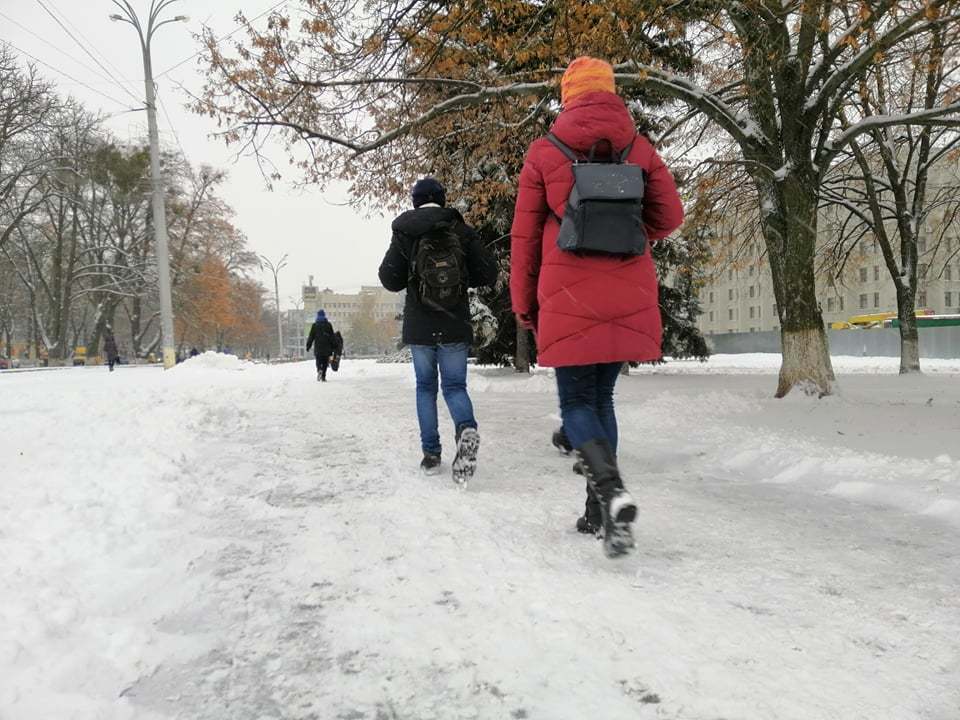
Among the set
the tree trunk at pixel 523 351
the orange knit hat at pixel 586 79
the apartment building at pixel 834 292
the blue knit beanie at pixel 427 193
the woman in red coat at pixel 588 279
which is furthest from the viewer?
the tree trunk at pixel 523 351

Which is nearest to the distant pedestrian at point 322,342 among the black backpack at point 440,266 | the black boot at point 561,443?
the black boot at point 561,443

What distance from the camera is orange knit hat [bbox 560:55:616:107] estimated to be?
2910 millimetres

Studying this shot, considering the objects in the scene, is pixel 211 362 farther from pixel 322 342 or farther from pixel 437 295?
pixel 437 295

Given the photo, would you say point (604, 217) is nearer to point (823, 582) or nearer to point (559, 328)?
point (559, 328)

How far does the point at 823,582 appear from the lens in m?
2.43

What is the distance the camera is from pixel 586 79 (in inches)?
115

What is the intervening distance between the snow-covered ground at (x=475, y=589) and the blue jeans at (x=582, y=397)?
507 mm

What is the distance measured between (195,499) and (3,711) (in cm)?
227

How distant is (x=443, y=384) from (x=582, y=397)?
1.65 metres

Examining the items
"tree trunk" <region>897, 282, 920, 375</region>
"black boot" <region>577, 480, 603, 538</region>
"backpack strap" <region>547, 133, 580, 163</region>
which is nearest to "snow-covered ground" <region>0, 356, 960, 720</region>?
"black boot" <region>577, 480, 603, 538</region>

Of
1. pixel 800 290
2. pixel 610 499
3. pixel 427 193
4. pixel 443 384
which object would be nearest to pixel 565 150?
pixel 610 499

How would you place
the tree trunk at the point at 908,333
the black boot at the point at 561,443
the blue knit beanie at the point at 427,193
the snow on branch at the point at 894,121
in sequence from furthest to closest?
the tree trunk at the point at 908,333 → the snow on branch at the point at 894,121 → the black boot at the point at 561,443 → the blue knit beanie at the point at 427,193

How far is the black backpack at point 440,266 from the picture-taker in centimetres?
421

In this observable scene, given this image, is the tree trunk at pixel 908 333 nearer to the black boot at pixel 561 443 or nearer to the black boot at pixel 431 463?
the black boot at pixel 561 443
